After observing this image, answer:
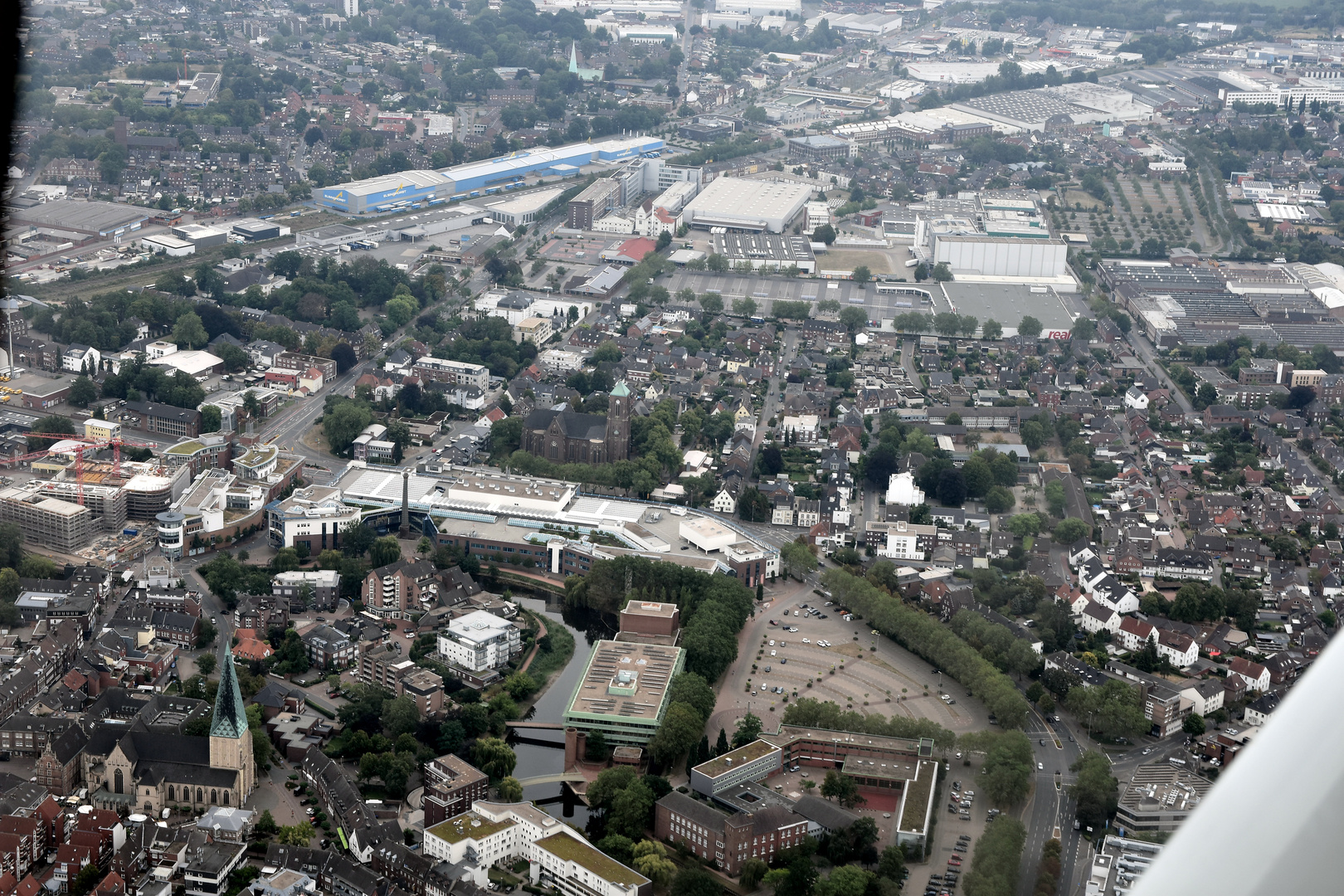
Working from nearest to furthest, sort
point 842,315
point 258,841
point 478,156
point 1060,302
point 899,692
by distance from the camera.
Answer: point 258,841
point 899,692
point 842,315
point 1060,302
point 478,156

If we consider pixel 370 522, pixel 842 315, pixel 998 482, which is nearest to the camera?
pixel 370 522

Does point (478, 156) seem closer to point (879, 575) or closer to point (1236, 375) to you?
point (1236, 375)

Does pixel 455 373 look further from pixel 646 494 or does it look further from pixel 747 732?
pixel 747 732

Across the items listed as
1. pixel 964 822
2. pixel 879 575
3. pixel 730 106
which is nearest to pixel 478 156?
pixel 730 106

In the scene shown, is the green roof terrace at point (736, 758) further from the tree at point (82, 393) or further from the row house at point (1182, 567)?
the tree at point (82, 393)

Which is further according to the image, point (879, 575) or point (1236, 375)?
point (1236, 375)

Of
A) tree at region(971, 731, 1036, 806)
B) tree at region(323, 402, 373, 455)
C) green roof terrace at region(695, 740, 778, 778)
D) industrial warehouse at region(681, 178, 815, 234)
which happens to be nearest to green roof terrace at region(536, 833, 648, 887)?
green roof terrace at region(695, 740, 778, 778)
